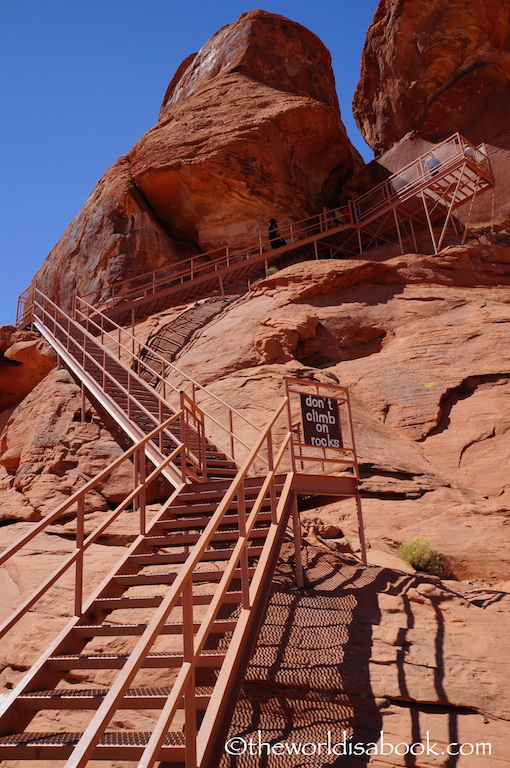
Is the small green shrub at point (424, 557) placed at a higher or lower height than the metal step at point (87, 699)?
higher

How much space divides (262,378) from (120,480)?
14.9ft

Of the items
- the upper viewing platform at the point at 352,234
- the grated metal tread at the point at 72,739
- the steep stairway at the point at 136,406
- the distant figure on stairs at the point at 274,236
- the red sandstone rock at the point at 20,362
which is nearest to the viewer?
the grated metal tread at the point at 72,739

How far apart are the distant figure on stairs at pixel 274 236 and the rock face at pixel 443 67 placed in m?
9.28

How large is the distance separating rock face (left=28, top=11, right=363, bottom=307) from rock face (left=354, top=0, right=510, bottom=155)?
3.75m

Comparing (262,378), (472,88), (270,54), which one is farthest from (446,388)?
→ (270,54)

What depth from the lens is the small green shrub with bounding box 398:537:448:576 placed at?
29.4 ft

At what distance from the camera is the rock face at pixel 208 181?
81.4 feet

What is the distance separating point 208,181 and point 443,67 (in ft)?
40.5

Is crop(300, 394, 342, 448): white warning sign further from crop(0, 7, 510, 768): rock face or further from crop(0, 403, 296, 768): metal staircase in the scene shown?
crop(0, 7, 510, 768): rock face

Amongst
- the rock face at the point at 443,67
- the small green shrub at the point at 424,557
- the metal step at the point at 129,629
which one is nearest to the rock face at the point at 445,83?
the rock face at the point at 443,67

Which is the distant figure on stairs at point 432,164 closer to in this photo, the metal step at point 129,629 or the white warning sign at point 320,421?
the white warning sign at point 320,421

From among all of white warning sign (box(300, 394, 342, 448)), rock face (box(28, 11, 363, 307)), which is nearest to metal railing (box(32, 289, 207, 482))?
white warning sign (box(300, 394, 342, 448))

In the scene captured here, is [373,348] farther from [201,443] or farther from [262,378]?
[201,443]

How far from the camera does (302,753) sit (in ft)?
16.3
